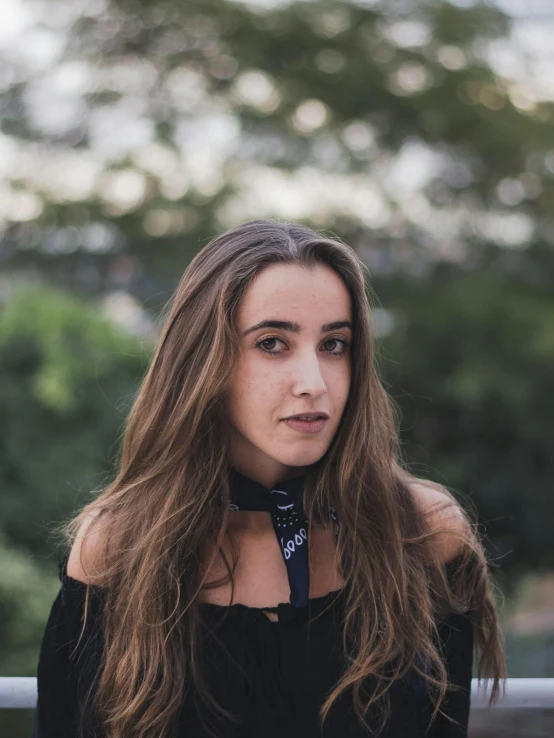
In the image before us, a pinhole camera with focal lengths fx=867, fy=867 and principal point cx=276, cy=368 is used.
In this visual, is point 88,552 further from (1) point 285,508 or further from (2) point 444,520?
(2) point 444,520

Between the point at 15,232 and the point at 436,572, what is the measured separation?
7.86 metres

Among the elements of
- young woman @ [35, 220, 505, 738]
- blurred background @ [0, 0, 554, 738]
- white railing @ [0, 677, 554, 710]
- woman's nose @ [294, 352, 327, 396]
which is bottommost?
white railing @ [0, 677, 554, 710]

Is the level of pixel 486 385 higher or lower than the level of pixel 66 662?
higher

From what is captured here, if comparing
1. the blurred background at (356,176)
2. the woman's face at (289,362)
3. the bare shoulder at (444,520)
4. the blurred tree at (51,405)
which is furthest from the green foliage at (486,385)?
the woman's face at (289,362)

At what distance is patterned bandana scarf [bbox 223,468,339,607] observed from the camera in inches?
71.7

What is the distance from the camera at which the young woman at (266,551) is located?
5.69ft

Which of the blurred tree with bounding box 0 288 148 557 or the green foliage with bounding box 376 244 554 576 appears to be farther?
the green foliage with bounding box 376 244 554 576

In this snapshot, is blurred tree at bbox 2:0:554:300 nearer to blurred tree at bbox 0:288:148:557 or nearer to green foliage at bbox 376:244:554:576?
green foliage at bbox 376:244:554:576

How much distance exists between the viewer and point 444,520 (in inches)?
76.2

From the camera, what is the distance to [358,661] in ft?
5.74

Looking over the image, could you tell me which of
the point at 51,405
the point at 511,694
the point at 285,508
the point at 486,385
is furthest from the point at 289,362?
the point at 486,385

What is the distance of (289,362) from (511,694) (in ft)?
2.73

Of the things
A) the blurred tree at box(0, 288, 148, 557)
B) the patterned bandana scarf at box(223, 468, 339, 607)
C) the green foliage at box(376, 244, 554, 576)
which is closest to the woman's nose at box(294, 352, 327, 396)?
the patterned bandana scarf at box(223, 468, 339, 607)

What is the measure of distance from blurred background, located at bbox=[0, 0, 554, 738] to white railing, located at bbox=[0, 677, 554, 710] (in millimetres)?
6768
